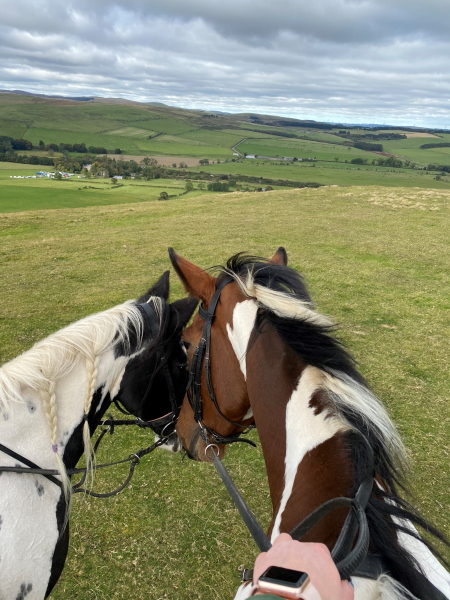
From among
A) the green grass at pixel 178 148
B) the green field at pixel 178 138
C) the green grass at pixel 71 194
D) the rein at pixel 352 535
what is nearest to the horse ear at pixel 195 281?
the rein at pixel 352 535

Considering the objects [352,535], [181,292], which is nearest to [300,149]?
[181,292]

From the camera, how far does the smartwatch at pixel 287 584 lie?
A: 3.83 ft

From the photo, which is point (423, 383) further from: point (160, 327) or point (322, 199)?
point (322, 199)

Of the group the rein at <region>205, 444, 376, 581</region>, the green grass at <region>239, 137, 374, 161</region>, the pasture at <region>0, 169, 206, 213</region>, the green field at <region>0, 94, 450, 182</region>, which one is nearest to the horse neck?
the rein at <region>205, 444, 376, 581</region>

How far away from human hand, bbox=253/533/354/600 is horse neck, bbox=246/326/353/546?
37 centimetres

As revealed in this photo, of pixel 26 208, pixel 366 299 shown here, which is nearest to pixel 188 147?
pixel 26 208

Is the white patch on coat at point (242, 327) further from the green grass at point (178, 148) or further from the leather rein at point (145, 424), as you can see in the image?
the green grass at point (178, 148)

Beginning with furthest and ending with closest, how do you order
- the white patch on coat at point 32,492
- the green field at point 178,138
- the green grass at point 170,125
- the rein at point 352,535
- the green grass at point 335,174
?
the green grass at point 170,125, the green field at point 178,138, the green grass at point 335,174, the white patch on coat at point 32,492, the rein at point 352,535

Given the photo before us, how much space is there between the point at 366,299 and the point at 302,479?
35.7 ft

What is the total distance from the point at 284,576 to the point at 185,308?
6.43 ft

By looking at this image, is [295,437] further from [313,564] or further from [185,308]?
[185,308]

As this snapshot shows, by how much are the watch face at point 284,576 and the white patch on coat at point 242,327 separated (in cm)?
123

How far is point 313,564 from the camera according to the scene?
124cm

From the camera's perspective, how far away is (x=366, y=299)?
39.2 feet
